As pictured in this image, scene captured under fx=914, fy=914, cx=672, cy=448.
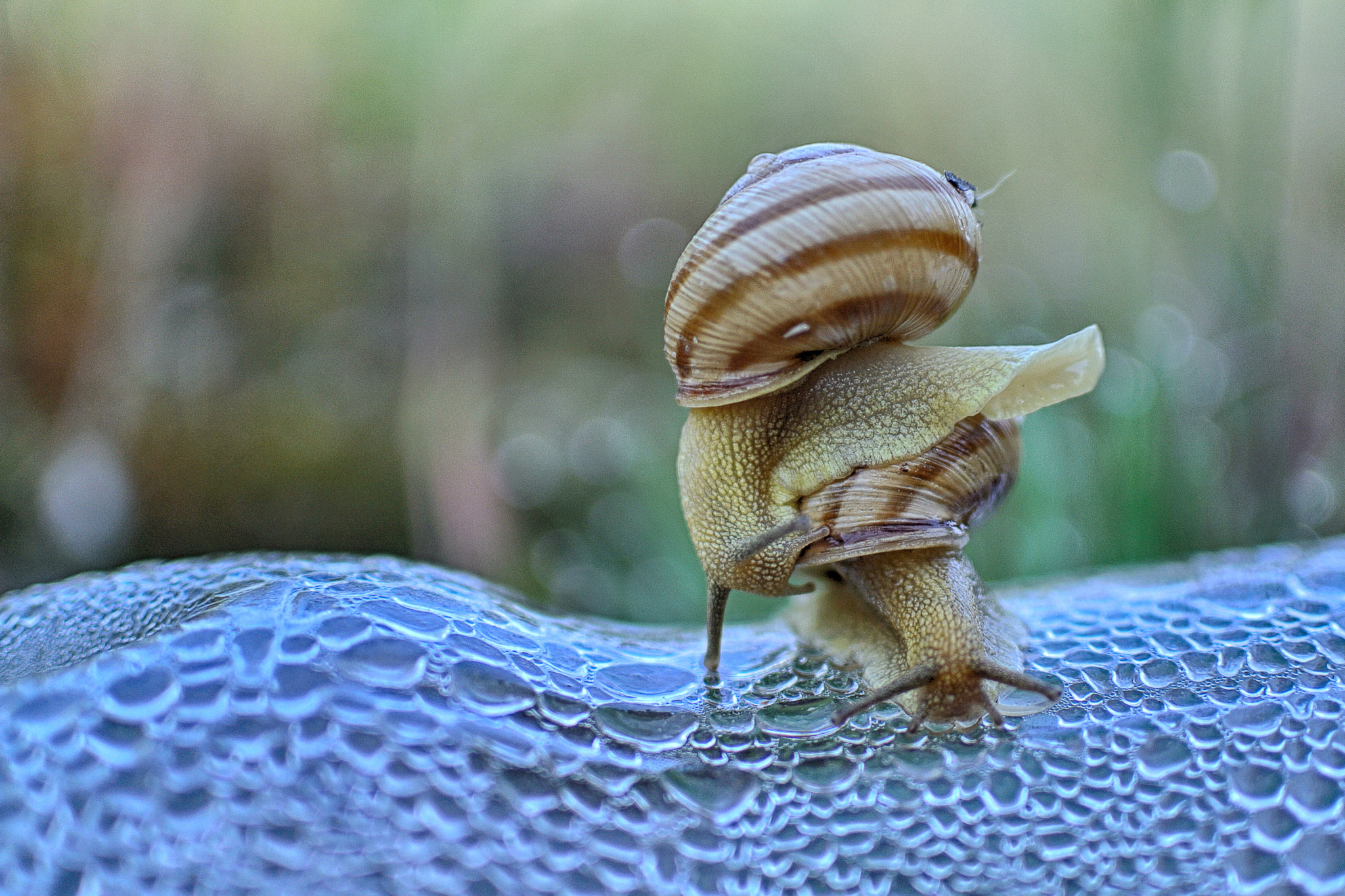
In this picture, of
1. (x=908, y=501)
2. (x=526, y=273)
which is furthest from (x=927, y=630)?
(x=526, y=273)

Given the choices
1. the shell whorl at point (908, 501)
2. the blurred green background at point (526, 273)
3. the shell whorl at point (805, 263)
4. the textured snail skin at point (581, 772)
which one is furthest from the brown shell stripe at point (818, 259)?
the blurred green background at point (526, 273)

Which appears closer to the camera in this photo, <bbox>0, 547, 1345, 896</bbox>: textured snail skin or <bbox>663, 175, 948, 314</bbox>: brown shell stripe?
<bbox>0, 547, 1345, 896</bbox>: textured snail skin

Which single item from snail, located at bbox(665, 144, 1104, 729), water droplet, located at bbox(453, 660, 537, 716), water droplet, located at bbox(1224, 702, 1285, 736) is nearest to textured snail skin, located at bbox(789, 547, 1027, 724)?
snail, located at bbox(665, 144, 1104, 729)

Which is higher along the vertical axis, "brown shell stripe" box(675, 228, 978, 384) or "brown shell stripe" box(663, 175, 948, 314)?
"brown shell stripe" box(663, 175, 948, 314)

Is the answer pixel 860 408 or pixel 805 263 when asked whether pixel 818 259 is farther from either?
pixel 860 408

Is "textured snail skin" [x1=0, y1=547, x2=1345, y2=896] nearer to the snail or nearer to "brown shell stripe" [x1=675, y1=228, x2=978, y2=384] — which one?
the snail

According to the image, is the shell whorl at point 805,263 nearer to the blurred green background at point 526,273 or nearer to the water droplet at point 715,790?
the water droplet at point 715,790

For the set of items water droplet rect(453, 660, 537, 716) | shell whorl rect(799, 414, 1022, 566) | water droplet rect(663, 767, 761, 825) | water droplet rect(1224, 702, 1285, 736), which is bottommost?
→ water droplet rect(1224, 702, 1285, 736)

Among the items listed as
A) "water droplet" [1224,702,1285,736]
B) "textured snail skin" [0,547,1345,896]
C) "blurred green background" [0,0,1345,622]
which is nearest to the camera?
"textured snail skin" [0,547,1345,896]

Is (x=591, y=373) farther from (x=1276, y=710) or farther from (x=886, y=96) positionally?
(x=1276, y=710)
